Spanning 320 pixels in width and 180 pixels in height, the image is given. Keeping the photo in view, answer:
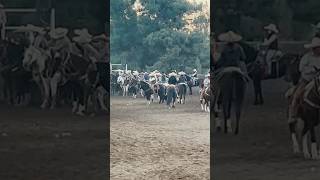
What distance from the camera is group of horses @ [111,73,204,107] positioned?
7273 millimetres

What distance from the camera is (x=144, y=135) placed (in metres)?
7.46

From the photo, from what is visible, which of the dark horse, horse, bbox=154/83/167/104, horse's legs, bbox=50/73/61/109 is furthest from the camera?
horse's legs, bbox=50/73/61/109

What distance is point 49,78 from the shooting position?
743cm

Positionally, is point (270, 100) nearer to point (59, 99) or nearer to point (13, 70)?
point (59, 99)

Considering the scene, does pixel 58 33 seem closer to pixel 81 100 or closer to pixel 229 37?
pixel 81 100

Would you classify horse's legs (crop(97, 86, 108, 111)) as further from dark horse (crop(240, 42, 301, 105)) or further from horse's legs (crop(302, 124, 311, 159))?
horse's legs (crop(302, 124, 311, 159))

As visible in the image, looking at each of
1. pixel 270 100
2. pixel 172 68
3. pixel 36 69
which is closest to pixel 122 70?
pixel 172 68

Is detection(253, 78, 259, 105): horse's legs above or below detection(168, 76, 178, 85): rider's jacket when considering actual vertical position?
below

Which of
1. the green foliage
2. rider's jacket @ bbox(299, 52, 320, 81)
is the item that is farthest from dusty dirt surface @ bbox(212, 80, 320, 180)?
the green foliage

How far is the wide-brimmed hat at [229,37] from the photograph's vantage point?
7.08m

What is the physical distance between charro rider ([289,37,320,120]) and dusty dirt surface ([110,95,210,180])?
3.87ft

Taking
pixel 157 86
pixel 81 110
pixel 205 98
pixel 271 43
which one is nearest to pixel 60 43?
pixel 81 110

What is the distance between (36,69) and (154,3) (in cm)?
170

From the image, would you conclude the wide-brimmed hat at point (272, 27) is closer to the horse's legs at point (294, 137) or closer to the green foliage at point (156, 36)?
the green foliage at point (156, 36)
